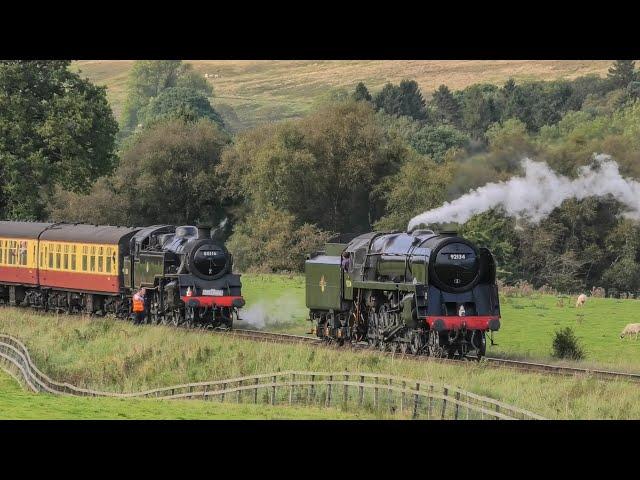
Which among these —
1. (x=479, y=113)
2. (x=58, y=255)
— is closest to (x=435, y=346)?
(x=58, y=255)

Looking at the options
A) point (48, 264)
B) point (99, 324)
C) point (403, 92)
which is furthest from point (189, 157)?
point (403, 92)

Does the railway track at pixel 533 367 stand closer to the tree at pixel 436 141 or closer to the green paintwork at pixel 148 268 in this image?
the green paintwork at pixel 148 268

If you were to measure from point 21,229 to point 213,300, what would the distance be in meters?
15.7

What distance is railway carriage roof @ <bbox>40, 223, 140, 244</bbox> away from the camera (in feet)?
166

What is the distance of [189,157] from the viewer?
9000 centimetres

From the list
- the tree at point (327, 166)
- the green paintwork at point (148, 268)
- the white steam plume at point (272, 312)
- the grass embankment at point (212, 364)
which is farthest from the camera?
the tree at point (327, 166)

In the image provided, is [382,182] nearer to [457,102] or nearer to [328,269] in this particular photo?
[328,269]

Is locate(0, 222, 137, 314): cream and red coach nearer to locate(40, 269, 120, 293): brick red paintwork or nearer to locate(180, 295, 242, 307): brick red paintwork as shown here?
locate(40, 269, 120, 293): brick red paintwork

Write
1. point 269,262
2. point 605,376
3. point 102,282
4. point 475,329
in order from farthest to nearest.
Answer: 1. point 269,262
2. point 102,282
3. point 475,329
4. point 605,376

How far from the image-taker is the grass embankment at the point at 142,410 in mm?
27328

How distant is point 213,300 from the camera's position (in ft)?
149

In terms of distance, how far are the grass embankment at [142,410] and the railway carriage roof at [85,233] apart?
19.3m

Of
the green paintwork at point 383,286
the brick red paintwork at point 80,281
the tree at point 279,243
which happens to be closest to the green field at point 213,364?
the brick red paintwork at point 80,281

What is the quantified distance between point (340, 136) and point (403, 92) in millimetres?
79930
